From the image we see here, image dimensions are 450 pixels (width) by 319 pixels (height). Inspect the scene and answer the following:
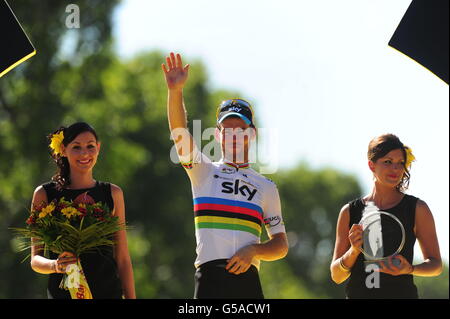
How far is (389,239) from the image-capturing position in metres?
5.88

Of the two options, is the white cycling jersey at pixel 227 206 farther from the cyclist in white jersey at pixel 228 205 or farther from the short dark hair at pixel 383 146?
the short dark hair at pixel 383 146

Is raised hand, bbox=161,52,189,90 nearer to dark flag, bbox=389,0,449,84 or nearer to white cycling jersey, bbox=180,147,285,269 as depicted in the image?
white cycling jersey, bbox=180,147,285,269

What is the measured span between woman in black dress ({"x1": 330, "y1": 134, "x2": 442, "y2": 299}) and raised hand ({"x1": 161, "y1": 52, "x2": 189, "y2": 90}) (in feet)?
4.79

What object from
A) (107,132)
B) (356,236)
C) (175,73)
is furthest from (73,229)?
(107,132)

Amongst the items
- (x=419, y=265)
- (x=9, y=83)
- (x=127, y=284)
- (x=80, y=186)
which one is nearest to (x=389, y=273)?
(x=419, y=265)

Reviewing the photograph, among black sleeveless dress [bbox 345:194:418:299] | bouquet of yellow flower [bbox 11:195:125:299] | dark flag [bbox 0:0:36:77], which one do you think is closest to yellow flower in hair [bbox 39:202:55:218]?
bouquet of yellow flower [bbox 11:195:125:299]

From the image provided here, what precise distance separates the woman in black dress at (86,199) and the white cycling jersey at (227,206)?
59 cm

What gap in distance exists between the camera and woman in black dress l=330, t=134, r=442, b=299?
579 cm

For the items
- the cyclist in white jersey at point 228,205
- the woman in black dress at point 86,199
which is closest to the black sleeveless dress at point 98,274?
the woman in black dress at point 86,199

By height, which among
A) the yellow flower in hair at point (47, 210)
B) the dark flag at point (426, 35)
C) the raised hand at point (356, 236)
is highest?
the dark flag at point (426, 35)

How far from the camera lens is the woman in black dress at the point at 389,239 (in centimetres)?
579

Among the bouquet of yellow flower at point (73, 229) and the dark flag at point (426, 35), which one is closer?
the dark flag at point (426, 35)

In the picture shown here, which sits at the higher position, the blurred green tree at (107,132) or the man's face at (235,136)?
the blurred green tree at (107,132)
